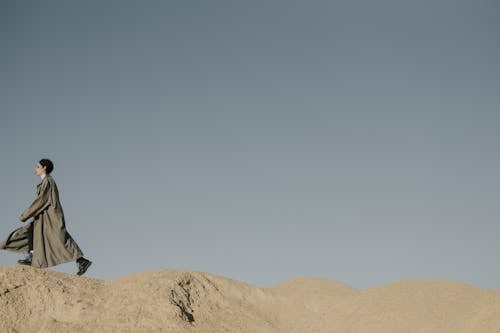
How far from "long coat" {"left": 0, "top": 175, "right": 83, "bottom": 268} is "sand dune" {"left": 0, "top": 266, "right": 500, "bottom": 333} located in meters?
0.88

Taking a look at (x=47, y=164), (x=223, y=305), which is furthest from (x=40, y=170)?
(x=223, y=305)

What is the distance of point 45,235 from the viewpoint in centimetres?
1259

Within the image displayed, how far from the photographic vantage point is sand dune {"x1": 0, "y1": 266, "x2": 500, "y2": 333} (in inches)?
505

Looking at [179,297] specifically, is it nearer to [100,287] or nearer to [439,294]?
[100,287]

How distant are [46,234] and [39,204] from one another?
669mm

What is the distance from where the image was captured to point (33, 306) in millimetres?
12680

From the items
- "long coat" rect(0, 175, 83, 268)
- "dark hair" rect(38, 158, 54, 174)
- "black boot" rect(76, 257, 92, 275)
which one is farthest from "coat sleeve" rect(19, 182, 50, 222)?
"black boot" rect(76, 257, 92, 275)

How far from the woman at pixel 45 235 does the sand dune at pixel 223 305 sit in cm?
85

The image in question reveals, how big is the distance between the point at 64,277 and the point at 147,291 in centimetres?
250

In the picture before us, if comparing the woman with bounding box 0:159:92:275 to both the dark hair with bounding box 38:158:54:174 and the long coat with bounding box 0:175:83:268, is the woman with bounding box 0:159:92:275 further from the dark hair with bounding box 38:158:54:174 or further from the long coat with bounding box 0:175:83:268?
the dark hair with bounding box 38:158:54:174

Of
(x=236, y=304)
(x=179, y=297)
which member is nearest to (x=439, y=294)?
(x=236, y=304)

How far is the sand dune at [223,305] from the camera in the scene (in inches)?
505

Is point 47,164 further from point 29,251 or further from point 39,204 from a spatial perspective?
point 29,251

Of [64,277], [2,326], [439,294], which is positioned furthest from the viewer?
[439,294]
